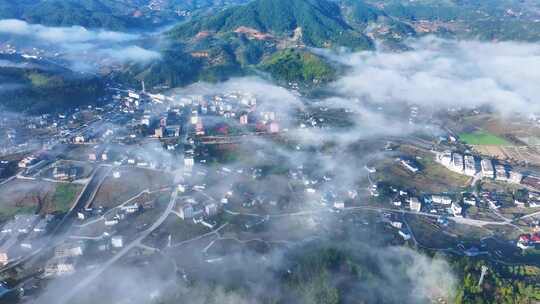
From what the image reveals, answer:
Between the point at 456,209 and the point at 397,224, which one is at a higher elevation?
the point at 456,209

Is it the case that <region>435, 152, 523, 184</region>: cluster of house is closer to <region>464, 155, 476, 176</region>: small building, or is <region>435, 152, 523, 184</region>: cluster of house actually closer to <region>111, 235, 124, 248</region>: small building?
<region>464, 155, 476, 176</region>: small building

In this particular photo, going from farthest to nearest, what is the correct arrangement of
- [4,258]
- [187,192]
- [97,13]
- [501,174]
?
[97,13] < [501,174] < [187,192] < [4,258]

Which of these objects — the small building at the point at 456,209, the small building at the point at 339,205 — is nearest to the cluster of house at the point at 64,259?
the small building at the point at 339,205

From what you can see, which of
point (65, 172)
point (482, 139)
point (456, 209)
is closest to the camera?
point (456, 209)

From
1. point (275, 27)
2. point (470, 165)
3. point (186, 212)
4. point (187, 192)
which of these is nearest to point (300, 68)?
point (275, 27)

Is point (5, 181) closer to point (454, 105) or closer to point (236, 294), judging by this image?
point (236, 294)

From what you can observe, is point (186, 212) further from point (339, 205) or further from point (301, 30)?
point (301, 30)
